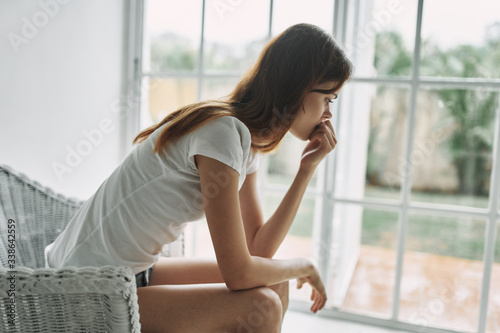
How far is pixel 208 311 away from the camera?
3.57 feet

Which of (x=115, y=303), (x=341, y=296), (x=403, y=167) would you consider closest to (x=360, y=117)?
(x=403, y=167)

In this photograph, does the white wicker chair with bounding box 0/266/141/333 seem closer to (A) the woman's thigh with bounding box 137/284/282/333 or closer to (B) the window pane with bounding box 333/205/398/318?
(A) the woman's thigh with bounding box 137/284/282/333

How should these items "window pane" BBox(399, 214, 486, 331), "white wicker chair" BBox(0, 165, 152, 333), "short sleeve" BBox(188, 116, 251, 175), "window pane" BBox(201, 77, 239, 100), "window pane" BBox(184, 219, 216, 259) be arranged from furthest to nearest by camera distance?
"window pane" BBox(184, 219, 216, 259), "window pane" BBox(201, 77, 239, 100), "window pane" BBox(399, 214, 486, 331), "short sleeve" BBox(188, 116, 251, 175), "white wicker chair" BBox(0, 165, 152, 333)

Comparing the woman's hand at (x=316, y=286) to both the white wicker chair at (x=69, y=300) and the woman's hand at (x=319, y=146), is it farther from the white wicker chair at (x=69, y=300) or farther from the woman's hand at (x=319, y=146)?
the white wicker chair at (x=69, y=300)

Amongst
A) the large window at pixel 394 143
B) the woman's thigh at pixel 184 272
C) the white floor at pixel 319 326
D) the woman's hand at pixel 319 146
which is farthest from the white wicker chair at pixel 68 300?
the large window at pixel 394 143

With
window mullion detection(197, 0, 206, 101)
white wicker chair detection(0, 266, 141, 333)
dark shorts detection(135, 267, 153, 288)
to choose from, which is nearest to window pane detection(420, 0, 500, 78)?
window mullion detection(197, 0, 206, 101)

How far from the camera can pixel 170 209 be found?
3.75ft

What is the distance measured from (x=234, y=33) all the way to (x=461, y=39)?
939 mm

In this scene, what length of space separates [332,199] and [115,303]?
1189mm

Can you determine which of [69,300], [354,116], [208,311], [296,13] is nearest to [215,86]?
[296,13]

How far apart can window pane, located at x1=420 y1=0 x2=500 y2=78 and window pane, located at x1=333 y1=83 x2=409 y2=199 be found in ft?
0.57

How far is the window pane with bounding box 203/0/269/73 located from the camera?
1998mm

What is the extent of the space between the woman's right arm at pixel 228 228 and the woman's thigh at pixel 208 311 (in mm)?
43

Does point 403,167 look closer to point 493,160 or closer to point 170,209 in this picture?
point 493,160
